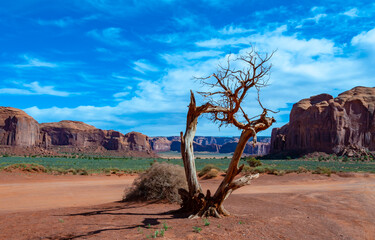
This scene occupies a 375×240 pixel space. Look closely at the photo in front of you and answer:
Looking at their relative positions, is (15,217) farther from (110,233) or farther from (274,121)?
(274,121)

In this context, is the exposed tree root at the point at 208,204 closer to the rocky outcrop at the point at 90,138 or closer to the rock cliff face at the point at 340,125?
the rock cliff face at the point at 340,125

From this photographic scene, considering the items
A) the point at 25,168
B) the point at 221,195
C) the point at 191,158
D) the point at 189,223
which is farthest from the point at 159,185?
the point at 25,168

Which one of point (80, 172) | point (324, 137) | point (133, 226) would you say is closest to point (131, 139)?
point (324, 137)

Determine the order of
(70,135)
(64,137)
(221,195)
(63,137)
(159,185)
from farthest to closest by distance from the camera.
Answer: (70,135) < (64,137) < (63,137) < (159,185) < (221,195)

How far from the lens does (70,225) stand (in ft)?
24.7

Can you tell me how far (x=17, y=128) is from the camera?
4304 inches

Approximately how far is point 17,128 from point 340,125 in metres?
107

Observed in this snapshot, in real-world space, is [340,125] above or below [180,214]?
above

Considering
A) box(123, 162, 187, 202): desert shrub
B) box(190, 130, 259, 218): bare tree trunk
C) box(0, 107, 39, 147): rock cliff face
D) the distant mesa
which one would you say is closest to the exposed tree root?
box(190, 130, 259, 218): bare tree trunk

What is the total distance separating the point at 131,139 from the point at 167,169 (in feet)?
446

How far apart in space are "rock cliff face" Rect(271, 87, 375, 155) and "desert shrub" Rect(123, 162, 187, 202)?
83.0 metres

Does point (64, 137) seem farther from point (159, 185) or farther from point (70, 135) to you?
point (159, 185)

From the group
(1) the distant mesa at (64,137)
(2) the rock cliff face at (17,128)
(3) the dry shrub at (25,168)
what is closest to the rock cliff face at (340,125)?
(1) the distant mesa at (64,137)

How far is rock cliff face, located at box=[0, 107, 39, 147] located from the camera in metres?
108
